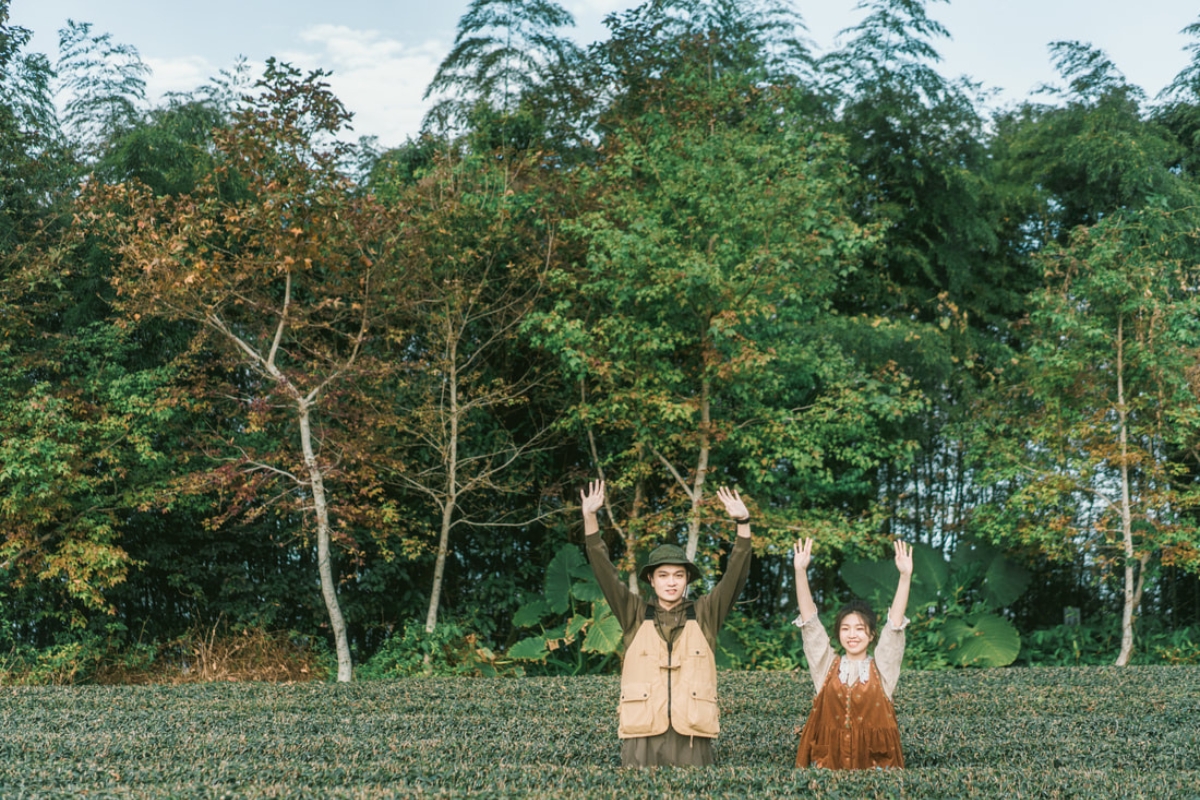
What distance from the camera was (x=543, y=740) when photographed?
572 centimetres

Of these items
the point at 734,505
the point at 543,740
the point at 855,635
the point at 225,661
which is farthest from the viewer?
the point at 225,661

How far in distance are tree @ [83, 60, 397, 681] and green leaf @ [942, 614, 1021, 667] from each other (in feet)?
20.1

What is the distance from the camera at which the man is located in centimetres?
430

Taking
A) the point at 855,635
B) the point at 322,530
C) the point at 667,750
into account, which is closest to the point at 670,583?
the point at 667,750

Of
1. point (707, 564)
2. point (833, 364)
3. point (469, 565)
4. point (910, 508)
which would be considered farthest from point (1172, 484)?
point (469, 565)

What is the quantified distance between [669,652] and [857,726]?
0.89m

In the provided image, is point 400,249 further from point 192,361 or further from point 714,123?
point 714,123

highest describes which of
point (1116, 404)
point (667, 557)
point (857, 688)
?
point (1116, 404)

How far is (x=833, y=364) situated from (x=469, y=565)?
15.0ft

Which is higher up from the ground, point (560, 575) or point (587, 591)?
point (560, 575)

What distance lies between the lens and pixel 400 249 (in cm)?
998

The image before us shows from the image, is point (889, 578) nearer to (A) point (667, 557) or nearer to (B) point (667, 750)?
(B) point (667, 750)

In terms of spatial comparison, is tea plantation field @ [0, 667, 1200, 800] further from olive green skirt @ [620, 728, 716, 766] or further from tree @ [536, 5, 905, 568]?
tree @ [536, 5, 905, 568]

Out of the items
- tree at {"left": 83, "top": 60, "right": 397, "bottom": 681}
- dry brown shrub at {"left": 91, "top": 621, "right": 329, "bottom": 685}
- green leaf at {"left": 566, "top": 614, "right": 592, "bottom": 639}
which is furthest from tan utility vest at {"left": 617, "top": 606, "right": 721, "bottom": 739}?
dry brown shrub at {"left": 91, "top": 621, "right": 329, "bottom": 685}
